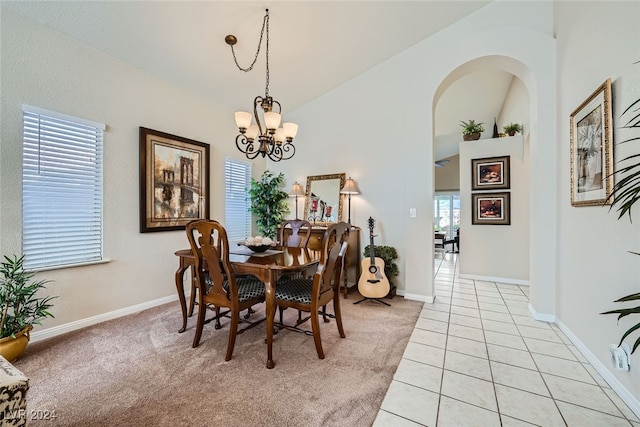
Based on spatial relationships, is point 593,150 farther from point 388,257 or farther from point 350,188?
point 350,188

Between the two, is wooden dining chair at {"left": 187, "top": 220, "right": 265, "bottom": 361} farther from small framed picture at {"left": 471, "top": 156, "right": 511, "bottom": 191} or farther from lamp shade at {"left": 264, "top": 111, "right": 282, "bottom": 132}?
small framed picture at {"left": 471, "top": 156, "right": 511, "bottom": 191}

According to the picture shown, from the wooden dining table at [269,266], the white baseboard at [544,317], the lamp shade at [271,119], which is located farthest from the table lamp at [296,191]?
the white baseboard at [544,317]

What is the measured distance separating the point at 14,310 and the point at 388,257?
3682 millimetres

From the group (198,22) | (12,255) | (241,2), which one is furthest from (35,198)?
(241,2)

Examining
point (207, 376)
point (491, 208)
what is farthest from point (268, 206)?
point (491, 208)

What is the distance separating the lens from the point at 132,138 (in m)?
2.96

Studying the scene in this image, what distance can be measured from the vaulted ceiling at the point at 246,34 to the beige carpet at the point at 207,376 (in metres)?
2.88

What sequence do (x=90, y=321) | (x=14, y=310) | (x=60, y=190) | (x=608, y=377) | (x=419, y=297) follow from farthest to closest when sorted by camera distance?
1. (x=419, y=297)
2. (x=90, y=321)
3. (x=60, y=190)
4. (x=14, y=310)
5. (x=608, y=377)

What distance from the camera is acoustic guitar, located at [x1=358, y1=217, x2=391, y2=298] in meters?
3.24

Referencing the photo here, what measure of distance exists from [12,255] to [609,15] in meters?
4.93

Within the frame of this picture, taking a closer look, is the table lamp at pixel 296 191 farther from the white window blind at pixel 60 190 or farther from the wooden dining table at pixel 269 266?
the white window blind at pixel 60 190

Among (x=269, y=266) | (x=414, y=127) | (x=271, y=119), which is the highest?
(x=414, y=127)

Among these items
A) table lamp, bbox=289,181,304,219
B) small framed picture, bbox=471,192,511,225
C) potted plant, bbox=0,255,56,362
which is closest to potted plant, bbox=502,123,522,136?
small framed picture, bbox=471,192,511,225

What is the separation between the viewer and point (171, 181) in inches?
130
